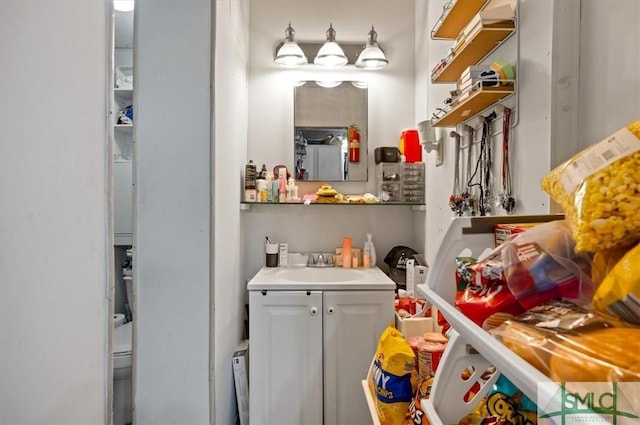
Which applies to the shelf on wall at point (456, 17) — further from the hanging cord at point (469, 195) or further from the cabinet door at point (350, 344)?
the cabinet door at point (350, 344)

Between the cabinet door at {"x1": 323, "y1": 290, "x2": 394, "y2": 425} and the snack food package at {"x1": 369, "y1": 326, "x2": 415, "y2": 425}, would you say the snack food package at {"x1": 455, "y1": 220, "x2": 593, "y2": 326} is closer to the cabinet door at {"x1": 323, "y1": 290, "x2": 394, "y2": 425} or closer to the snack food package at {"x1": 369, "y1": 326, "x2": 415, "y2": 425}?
the snack food package at {"x1": 369, "y1": 326, "x2": 415, "y2": 425}

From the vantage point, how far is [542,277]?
443 millimetres

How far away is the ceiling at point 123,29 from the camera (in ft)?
6.89

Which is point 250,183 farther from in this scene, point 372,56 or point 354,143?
point 372,56

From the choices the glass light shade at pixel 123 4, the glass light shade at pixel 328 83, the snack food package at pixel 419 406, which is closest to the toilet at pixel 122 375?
the snack food package at pixel 419 406

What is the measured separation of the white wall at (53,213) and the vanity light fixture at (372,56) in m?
1.75

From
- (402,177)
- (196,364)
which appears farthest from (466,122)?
(196,364)

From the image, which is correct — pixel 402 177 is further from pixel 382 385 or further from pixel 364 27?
pixel 382 385

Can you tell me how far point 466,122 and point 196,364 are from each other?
1.48 meters

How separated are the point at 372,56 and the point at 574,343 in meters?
2.11

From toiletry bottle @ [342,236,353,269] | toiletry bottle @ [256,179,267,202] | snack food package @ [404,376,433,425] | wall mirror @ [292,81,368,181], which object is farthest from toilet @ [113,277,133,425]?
snack food package @ [404,376,433,425]

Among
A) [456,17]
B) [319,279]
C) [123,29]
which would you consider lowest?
[319,279]

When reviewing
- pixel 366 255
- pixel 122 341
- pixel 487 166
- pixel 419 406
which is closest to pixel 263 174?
pixel 366 255

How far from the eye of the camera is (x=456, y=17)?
1179 millimetres
